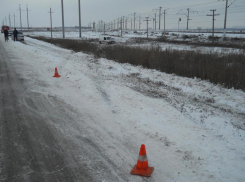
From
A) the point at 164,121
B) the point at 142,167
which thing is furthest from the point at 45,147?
the point at 164,121

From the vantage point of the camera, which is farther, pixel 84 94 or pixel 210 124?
pixel 84 94

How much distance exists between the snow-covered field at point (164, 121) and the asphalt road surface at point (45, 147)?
24cm

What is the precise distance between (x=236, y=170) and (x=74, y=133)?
3.28 m

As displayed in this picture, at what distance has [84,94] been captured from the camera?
24.8 feet

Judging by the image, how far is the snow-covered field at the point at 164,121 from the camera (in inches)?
145

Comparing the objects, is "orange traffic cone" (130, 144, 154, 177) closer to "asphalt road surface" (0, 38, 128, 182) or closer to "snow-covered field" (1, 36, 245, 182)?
"snow-covered field" (1, 36, 245, 182)

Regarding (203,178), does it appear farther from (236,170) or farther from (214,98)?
(214,98)

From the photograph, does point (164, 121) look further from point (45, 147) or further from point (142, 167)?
point (45, 147)

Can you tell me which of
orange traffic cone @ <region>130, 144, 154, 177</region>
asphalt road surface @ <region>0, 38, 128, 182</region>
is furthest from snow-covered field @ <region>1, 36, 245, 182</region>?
asphalt road surface @ <region>0, 38, 128, 182</region>

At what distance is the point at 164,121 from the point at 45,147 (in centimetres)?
298

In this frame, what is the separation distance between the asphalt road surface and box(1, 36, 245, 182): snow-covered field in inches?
9.5

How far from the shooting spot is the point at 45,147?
13.5ft

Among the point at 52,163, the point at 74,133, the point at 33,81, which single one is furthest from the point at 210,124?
the point at 33,81

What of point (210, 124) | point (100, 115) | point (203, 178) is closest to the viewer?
point (203, 178)
